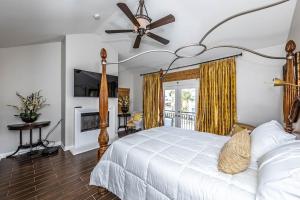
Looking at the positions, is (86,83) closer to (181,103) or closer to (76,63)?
(76,63)

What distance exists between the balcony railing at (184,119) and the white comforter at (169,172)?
97.3 inches

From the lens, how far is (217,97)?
3.70 m

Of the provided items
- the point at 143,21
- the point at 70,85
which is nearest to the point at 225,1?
the point at 143,21

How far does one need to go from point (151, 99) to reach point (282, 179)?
4745 millimetres

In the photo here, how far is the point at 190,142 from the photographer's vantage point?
184cm

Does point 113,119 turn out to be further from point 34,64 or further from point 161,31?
point 161,31

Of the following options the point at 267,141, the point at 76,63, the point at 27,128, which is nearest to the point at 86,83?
the point at 76,63

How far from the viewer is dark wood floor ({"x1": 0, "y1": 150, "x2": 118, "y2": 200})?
6.43 ft

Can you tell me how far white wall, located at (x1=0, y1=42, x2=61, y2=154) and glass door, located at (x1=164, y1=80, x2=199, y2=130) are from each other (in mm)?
3345

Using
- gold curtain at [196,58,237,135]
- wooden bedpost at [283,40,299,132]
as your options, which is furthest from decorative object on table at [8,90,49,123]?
wooden bedpost at [283,40,299,132]

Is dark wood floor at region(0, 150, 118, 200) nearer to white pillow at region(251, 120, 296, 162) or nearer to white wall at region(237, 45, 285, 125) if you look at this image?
white pillow at region(251, 120, 296, 162)

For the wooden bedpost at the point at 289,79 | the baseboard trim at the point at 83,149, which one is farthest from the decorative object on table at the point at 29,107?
the wooden bedpost at the point at 289,79

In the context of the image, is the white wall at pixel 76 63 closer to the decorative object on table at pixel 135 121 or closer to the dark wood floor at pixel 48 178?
the dark wood floor at pixel 48 178

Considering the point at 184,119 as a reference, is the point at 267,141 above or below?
above
